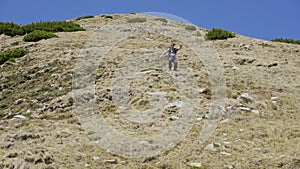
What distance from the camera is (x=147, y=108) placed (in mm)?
13359

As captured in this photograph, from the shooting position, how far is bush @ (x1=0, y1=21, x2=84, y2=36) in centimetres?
3112

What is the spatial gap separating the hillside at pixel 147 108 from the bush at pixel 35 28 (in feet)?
23.9

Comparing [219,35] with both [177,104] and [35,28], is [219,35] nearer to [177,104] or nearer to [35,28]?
[35,28]

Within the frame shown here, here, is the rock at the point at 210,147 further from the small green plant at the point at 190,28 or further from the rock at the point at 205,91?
the small green plant at the point at 190,28

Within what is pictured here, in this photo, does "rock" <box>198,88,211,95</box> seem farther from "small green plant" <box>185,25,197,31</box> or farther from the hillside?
"small green plant" <box>185,25,197,31</box>

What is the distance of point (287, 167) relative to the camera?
29.2ft

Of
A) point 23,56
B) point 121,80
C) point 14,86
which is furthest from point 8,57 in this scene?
point 121,80

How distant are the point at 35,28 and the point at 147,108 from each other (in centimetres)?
2139

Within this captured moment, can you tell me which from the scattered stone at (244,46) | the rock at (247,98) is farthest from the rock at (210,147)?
the scattered stone at (244,46)

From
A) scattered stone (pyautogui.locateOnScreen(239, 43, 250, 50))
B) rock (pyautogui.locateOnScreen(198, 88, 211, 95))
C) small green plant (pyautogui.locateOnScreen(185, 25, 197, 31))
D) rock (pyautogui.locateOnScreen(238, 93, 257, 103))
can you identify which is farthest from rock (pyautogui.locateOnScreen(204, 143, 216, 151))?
small green plant (pyautogui.locateOnScreen(185, 25, 197, 31))

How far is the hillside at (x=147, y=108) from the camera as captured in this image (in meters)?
9.79

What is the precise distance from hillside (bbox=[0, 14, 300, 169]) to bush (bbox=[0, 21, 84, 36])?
7273 mm

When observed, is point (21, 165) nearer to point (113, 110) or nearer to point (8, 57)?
point (113, 110)

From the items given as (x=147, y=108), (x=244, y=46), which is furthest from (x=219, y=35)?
(x=147, y=108)
